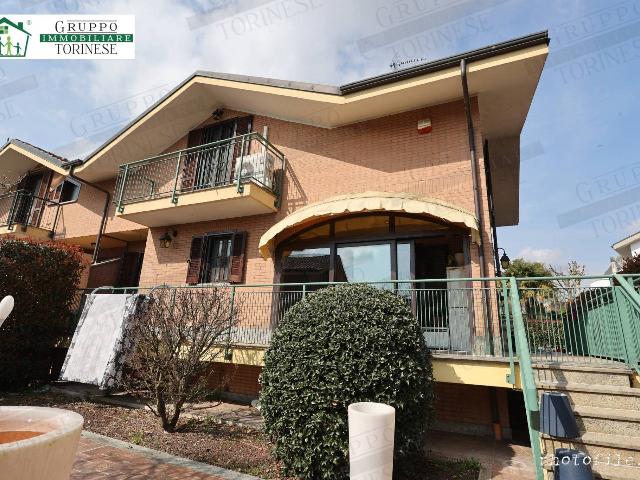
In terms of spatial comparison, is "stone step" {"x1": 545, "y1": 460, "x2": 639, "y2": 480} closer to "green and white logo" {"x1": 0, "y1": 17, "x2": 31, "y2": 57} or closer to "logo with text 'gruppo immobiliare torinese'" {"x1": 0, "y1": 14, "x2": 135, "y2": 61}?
"logo with text 'gruppo immobiliare torinese'" {"x1": 0, "y1": 14, "x2": 135, "y2": 61}

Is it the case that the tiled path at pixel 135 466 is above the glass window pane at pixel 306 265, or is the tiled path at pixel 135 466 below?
below


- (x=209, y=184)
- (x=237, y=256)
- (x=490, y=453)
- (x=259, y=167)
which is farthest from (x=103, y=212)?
(x=490, y=453)

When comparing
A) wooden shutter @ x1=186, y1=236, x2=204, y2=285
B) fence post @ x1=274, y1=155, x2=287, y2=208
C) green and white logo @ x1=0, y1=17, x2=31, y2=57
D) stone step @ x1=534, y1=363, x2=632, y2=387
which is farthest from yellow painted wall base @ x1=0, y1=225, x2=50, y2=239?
stone step @ x1=534, y1=363, x2=632, y2=387

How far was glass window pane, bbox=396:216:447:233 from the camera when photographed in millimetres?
9961

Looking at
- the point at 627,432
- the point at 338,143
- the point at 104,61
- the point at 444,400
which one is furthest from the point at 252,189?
the point at 627,432

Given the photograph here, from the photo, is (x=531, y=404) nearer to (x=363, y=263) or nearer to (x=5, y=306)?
(x=5, y=306)

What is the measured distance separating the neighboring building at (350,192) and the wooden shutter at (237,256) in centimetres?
4

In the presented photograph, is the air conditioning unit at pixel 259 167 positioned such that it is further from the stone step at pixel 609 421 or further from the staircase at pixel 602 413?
the stone step at pixel 609 421

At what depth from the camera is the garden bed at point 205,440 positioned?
19.3 feet

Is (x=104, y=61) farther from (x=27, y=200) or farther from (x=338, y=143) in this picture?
(x=27, y=200)

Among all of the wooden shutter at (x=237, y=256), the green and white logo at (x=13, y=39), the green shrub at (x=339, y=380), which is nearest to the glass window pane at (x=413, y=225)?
the green shrub at (x=339, y=380)

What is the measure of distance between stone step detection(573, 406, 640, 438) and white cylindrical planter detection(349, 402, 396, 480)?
3.12 meters

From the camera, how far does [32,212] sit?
20.8 metres

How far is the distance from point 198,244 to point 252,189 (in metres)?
3.97
